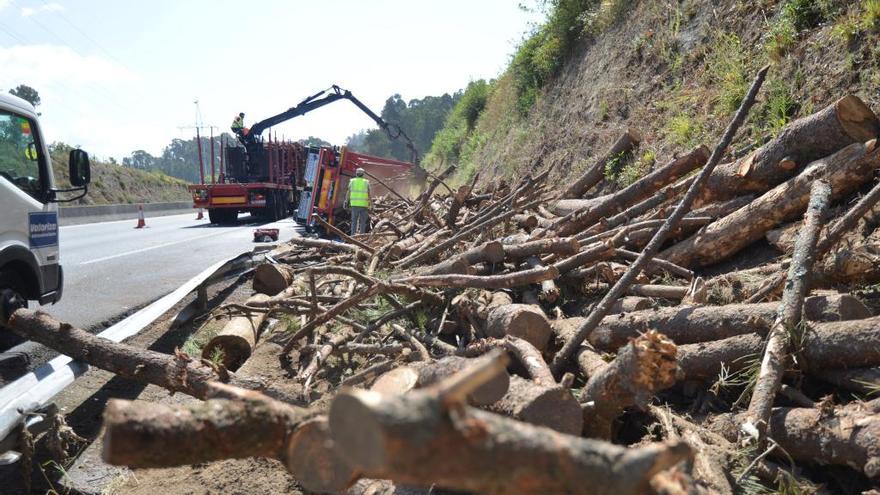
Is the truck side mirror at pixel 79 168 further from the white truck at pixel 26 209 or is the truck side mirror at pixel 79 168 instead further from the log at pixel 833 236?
the log at pixel 833 236

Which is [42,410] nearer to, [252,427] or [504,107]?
[252,427]

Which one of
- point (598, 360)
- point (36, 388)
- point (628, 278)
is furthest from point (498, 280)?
point (36, 388)

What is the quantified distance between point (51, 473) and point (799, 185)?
5.87m

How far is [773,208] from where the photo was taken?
5254 millimetres

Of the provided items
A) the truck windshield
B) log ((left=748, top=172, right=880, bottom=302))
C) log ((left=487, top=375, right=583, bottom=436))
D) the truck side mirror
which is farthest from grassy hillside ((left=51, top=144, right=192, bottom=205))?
log ((left=487, top=375, right=583, bottom=436))

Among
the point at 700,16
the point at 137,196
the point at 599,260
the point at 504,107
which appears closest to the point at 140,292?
the point at 599,260

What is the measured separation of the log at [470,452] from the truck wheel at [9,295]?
5078 mm

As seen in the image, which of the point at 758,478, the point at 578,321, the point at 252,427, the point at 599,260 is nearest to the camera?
the point at 252,427

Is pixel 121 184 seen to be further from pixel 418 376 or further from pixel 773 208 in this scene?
pixel 418 376

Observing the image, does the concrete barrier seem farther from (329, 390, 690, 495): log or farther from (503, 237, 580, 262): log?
(329, 390, 690, 495): log

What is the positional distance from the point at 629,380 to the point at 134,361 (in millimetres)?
3251

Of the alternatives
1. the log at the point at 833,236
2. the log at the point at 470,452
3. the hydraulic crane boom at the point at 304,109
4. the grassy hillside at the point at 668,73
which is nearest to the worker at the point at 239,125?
the hydraulic crane boom at the point at 304,109

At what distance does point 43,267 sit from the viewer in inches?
244

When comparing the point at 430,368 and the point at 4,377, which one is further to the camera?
the point at 4,377
